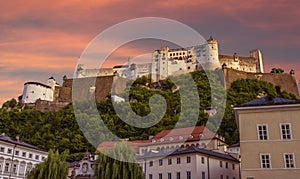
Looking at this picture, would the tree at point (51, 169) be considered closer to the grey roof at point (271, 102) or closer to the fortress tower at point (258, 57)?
the grey roof at point (271, 102)

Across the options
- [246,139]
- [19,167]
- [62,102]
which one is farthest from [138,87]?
[246,139]

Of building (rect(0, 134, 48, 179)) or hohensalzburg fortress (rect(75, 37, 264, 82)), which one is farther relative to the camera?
hohensalzburg fortress (rect(75, 37, 264, 82))

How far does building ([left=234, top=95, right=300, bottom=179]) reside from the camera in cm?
2281

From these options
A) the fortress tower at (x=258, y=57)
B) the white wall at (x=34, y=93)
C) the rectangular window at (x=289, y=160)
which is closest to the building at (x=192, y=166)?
the rectangular window at (x=289, y=160)

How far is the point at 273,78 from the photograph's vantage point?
98.8 m

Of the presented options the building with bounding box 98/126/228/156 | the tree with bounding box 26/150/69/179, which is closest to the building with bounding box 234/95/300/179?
the tree with bounding box 26/150/69/179

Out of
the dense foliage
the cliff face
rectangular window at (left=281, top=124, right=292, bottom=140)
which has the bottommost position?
rectangular window at (left=281, top=124, right=292, bottom=140)

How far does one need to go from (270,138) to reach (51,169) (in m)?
16.0

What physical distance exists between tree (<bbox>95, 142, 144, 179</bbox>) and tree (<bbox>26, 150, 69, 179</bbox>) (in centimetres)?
322

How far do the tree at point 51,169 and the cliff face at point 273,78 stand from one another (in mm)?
73856

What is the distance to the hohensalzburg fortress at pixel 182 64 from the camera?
4299 inches

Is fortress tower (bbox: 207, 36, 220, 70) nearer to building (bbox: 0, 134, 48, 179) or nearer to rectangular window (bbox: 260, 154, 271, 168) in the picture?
building (bbox: 0, 134, 48, 179)

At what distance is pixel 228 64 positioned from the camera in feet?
360

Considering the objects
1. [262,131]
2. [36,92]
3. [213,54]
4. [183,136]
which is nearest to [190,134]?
[183,136]
